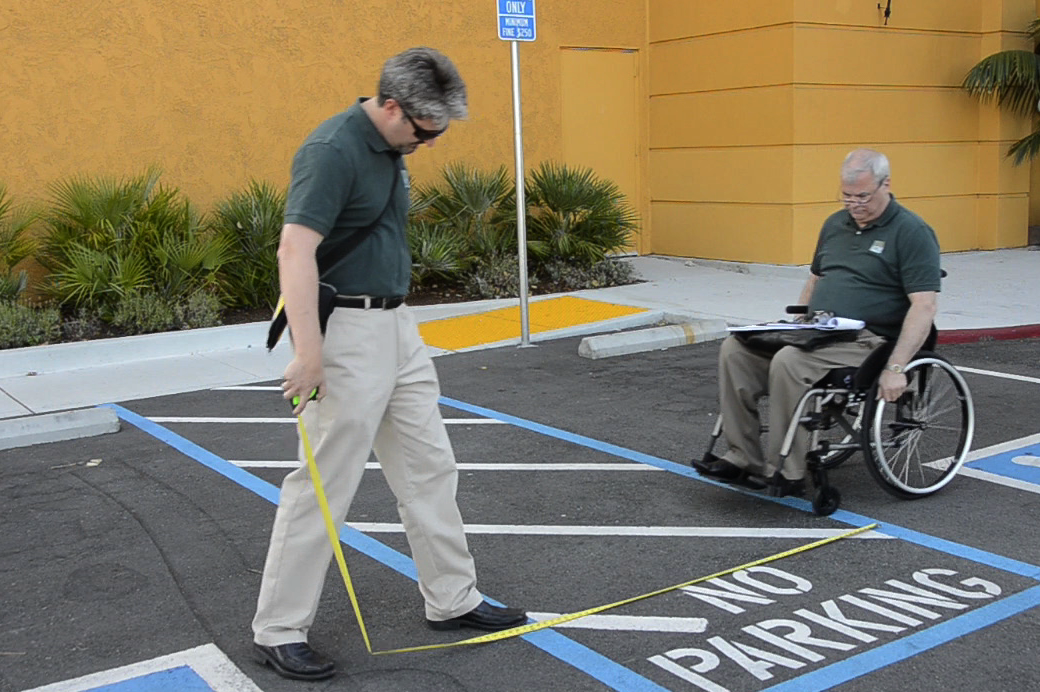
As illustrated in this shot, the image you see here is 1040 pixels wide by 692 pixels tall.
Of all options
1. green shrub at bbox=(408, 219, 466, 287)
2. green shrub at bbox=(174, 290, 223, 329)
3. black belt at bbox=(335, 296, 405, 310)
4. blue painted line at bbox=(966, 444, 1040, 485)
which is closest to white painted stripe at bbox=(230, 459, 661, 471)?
blue painted line at bbox=(966, 444, 1040, 485)

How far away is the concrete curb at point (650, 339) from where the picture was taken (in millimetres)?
9422

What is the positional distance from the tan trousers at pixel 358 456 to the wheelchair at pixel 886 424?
6.23 ft

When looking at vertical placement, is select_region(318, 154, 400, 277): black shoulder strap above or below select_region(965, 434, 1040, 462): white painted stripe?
above

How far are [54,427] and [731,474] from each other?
4.33 m

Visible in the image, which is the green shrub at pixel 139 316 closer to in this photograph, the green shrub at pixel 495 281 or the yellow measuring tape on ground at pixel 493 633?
the green shrub at pixel 495 281

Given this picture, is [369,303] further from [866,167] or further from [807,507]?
[866,167]

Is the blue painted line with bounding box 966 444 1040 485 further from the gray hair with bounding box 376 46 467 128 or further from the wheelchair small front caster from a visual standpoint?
the gray hair with bounding box 376 46 467 128

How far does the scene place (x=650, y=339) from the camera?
31.8ft

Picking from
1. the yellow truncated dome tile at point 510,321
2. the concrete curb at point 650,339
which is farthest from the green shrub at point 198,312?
the concrete curb at point 650,339

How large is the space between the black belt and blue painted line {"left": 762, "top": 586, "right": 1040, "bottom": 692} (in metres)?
1.75

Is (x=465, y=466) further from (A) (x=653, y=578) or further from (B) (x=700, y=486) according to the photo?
(A) (x=653, y=578)

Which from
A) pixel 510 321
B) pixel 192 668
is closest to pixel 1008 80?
pixel 510 321

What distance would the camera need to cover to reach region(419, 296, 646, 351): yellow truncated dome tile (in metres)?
10.3

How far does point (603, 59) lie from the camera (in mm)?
14742
